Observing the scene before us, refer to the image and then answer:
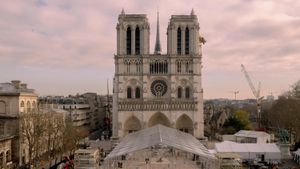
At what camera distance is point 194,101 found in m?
85.8

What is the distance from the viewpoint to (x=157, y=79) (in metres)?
87.2

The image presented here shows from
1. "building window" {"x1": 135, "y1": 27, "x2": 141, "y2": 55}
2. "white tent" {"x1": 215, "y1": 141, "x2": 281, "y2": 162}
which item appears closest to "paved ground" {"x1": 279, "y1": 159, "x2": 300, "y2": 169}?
"white tent" {"x1": 215, "y1": 141, "x2": 281, "y2": 162}

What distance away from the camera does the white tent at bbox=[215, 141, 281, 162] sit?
Result: 61.8 m

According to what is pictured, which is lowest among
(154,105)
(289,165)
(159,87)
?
(289,165)

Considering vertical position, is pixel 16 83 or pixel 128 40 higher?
pixel 128 40

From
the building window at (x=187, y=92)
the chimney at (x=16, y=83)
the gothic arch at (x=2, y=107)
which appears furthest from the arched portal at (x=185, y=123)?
the gothic arch at (x=2, y=107)

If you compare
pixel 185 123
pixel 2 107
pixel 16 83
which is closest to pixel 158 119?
pixel 185 123

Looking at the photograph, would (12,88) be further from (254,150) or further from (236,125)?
(236,125)

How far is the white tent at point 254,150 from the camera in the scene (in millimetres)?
61781

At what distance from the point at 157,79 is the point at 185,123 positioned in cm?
1022

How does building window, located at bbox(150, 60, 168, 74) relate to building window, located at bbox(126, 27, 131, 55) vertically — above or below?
below

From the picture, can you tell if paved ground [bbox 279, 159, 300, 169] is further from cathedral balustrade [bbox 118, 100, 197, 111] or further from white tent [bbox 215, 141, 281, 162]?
cathedral balustrade [bbox 118, 100, 197, 111]

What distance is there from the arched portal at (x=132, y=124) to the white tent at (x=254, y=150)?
2533cm

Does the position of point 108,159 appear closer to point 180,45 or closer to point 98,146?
point 98,146
